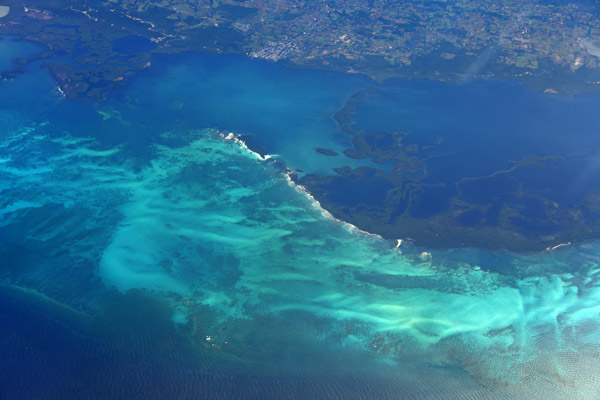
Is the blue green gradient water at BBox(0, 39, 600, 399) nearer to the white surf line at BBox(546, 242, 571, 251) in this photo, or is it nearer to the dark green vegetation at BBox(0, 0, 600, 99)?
the white surf line at BBox(546, 242, 571, 251)

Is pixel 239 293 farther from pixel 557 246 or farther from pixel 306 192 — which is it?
pixel 557 246

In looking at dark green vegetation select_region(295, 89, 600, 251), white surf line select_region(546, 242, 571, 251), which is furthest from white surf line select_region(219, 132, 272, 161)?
white surf line select_region(546, 242, 571, 251)

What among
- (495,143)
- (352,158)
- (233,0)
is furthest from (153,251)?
(233,0)

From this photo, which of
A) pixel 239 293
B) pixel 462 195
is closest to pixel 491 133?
pixel 462 195

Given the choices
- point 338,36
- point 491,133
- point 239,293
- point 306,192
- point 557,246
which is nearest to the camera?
point 239,293

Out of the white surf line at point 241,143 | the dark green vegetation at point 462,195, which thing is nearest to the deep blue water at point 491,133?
the dark green vegetation at point 462,195

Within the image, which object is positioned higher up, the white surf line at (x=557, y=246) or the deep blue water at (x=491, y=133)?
the deep blue water at (x=491, y=133)

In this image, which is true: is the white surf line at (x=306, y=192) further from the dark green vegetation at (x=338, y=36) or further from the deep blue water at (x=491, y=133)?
the dark green vegetation at (x=338, y=36)
